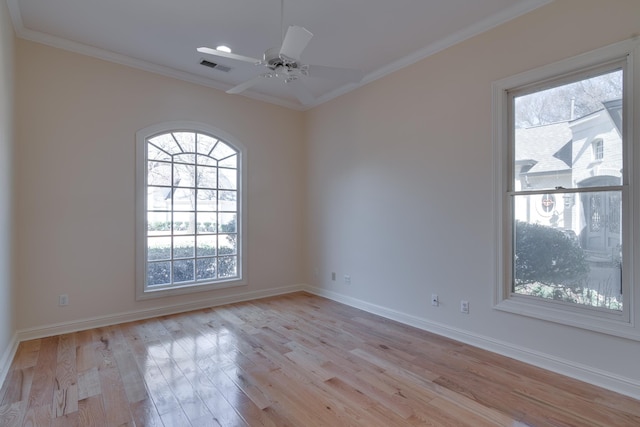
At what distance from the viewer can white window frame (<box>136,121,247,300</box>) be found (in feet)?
12.6

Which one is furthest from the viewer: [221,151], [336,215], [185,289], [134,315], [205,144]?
[336,215]

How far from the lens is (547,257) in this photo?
2703 mm

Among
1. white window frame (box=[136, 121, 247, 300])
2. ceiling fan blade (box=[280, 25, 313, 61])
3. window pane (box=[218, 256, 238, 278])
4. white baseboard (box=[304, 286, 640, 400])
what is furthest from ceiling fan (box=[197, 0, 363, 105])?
window pane (box=[218, 256, 238, 278])

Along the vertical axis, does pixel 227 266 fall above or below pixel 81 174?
below

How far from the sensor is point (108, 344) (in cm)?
308

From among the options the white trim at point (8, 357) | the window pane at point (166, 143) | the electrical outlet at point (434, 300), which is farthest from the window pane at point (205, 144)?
the electrical outlet at point (434, 300)

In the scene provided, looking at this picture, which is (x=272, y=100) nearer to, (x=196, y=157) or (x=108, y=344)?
(x=196, y=157)

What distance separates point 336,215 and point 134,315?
285 centimetres

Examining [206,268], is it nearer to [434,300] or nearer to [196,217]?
[196,217]

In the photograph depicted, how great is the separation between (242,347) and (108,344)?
131cm

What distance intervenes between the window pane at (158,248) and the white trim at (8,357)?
137cm

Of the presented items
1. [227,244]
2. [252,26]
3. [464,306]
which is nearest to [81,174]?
[227,244]

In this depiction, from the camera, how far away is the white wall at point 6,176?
99.2 inches

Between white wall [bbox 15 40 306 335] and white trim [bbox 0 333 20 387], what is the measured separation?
23 centimetres
